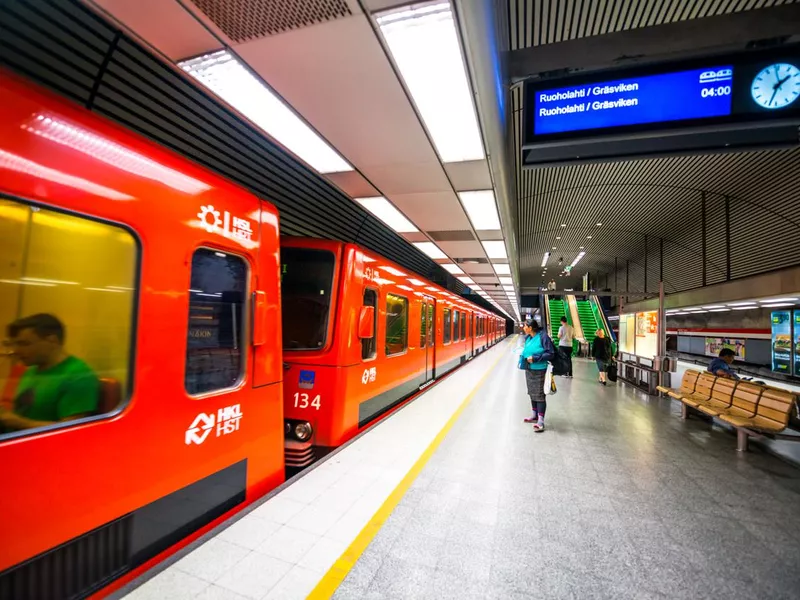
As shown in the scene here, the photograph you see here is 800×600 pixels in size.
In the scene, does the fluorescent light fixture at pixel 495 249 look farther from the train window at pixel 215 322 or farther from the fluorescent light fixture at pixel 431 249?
the train window at pixel 215 322

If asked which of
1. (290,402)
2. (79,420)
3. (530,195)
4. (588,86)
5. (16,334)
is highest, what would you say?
(530,195)

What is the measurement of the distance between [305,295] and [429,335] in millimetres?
4119

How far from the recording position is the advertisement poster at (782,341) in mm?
10781

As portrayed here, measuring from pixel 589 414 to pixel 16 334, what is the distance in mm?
6472

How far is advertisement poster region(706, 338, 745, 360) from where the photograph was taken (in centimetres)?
1421

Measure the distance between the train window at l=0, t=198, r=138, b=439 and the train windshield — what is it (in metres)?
1.97

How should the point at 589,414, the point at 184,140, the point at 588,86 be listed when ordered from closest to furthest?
1. the point at 588,86
2. the point at 184,140
3. the point at 589,414

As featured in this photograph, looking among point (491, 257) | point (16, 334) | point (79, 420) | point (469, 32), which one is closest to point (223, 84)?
point (469, 32)

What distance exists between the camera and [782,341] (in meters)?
11.1

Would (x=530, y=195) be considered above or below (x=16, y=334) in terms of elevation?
above

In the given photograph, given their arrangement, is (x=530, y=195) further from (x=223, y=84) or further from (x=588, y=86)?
(x=223, y=84)

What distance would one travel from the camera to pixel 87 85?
8.52 feet

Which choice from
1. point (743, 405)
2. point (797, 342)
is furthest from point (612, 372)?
point (797, 342)

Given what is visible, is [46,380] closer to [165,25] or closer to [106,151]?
[106,151]
